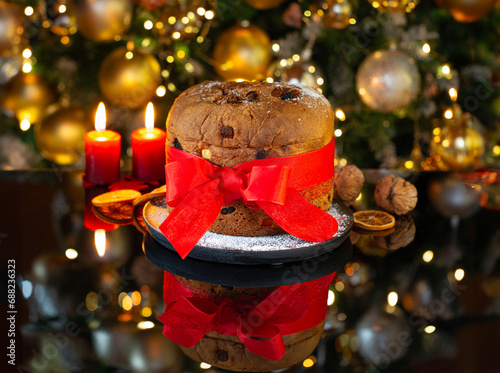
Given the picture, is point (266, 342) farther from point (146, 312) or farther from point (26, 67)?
point (26, 67)

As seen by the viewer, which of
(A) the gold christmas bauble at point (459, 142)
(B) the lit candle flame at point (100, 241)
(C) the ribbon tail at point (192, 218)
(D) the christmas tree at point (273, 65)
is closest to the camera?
(C) the ribbon tail at point (192, 218)

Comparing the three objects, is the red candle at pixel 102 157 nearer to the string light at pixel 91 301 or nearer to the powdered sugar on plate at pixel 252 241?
the powdered sugar on plate at pixel 252 241

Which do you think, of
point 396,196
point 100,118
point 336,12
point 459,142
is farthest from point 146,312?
point 459,142

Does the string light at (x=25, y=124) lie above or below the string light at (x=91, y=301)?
below

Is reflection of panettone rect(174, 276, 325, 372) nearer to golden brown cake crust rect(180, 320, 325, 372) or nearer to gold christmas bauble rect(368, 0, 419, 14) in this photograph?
golden brown cake crust rect(180, 320, 325, 372)

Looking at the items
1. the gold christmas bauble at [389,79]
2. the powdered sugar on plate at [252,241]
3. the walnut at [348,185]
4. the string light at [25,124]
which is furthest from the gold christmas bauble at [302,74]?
the string light at [25,124]

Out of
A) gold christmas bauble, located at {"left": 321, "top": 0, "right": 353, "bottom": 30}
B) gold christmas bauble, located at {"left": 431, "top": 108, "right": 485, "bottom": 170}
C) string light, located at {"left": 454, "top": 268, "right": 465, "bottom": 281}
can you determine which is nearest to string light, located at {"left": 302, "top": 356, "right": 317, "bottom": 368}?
string light, located at {"left": 454, "top": 268, "right": 465, "bottom": 281}

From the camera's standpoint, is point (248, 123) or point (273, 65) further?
point (273, 65)
